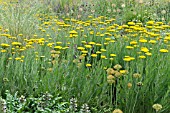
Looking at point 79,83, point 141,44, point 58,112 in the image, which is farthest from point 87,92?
point 141,44

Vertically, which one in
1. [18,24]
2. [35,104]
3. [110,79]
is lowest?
[35,104]

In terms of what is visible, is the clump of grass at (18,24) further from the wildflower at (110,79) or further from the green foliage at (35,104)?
the wildflower at (110,79)

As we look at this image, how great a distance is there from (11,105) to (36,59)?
0.81m

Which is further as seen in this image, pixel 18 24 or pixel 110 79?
pixel 18 24

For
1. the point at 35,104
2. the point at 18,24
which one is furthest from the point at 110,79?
the point at 18,24

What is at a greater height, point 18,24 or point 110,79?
point 18,24

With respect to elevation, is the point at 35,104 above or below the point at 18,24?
below

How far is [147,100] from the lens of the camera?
394 centimetres

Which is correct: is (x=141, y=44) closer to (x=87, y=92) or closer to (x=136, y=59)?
(x=136, y=59)

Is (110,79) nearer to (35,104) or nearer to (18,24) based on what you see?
(35,104)

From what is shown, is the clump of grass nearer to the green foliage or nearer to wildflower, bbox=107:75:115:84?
the green foliage

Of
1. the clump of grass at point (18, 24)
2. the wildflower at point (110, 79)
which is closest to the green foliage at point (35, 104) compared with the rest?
the wildflower at point (110, 79)

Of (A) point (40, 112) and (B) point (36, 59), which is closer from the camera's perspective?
(A) point (40, 112)

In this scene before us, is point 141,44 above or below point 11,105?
above
